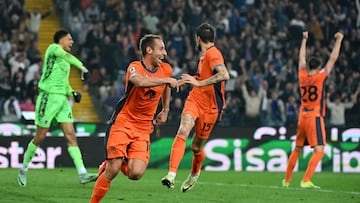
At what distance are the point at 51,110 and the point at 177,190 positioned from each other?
8.36ft

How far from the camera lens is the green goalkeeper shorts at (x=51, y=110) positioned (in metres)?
16.0

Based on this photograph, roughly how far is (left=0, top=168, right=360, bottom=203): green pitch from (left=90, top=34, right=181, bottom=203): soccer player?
1.69 metres

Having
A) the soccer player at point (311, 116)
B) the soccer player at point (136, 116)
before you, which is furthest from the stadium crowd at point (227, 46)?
the soccer player at point (136, 116)

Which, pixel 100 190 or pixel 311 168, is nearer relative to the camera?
pixel 100 190

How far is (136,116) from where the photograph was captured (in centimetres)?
1198

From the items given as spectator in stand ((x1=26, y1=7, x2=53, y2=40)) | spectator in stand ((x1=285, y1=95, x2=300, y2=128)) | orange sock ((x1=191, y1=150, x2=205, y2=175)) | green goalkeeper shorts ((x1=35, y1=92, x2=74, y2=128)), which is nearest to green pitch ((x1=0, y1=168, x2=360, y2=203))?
orange sock ((x1=191, y1=150, x2=205, y2=175))

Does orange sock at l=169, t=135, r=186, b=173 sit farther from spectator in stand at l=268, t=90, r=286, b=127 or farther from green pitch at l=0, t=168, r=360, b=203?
spectator in stand at l=268, t=90, r=286, b=127

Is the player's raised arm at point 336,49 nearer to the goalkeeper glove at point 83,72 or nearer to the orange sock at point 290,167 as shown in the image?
the orange sock at point 290,167

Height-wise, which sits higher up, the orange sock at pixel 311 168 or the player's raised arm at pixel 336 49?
the player's raised arm at pixel 336 49

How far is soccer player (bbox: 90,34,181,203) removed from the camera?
11703 millimetres

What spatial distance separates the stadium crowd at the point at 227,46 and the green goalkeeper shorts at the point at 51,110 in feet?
23.9

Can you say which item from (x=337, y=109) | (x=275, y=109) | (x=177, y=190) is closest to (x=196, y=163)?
(x=177, y=190)

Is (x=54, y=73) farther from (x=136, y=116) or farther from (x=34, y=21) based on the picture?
(x=34, y=21)

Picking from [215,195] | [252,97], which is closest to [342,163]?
[252,97]
